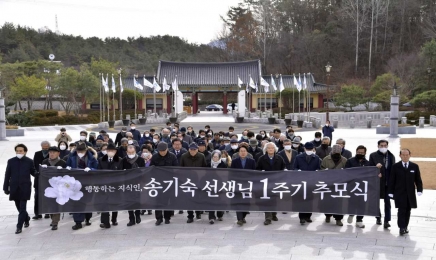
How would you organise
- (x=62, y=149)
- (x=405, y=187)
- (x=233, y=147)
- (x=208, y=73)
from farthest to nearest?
(x=208, y=73)
(x=233, y=147)
(x=62, y=149)
(x=405, y=187)

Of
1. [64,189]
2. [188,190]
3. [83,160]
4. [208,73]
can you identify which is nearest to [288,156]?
[188,190]

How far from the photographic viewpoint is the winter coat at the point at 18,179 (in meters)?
8.61

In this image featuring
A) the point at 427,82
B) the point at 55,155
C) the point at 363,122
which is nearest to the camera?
the point at 55,155

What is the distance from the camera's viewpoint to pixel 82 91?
146 feet

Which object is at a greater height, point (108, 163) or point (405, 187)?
point (108, 163)

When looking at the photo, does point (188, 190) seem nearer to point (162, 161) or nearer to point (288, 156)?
point (162, 161)

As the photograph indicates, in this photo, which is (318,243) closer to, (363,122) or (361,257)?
(361,257)

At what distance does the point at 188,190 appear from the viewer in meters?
8.78

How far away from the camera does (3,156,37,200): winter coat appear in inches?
339

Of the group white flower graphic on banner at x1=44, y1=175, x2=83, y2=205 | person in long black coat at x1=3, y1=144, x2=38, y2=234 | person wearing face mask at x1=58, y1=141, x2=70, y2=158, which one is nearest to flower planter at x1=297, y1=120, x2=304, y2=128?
person wearing face mask at x1=58, y1=141, x2=70, y2=158

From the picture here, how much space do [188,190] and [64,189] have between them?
88.5 inches

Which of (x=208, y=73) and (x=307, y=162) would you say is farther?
(x=208, y=73)

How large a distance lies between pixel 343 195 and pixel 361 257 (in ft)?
5.04

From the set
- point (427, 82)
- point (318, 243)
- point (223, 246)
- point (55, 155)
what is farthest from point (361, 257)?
point (427, 82)
